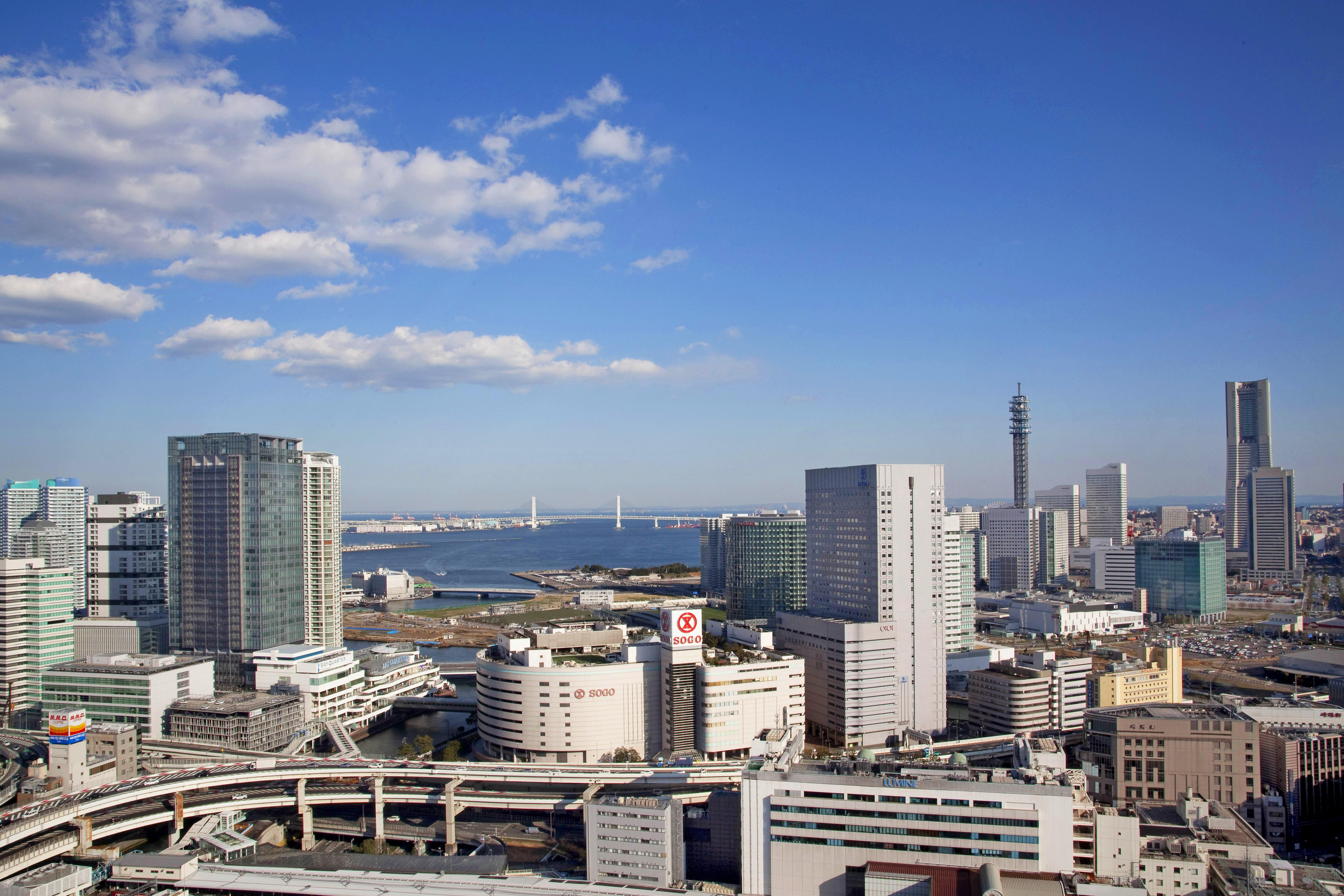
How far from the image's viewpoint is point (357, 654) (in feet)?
108

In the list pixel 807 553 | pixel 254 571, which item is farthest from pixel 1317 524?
pixel 254 571

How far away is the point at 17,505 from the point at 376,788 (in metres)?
47.6

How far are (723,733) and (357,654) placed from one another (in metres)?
17.2

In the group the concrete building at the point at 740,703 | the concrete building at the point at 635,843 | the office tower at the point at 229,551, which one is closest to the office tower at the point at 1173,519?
the concrete building at the point at 740,703

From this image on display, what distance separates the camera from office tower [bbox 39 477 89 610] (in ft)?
166

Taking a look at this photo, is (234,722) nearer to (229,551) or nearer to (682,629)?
(229,551)

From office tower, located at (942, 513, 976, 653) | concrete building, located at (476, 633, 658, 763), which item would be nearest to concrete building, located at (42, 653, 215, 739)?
concrete building, located at (476, 633, 658, 763)

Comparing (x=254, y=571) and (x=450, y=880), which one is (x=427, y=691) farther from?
(x=450, y=880)

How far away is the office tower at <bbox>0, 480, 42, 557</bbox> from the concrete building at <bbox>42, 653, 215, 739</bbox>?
33.6 meters

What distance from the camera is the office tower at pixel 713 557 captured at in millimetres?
56625

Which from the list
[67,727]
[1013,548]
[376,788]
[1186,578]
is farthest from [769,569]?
[1013,548]

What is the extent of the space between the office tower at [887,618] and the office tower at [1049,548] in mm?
44163

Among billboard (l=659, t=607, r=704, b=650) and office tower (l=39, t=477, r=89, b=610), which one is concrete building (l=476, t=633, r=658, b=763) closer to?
billboard (l=659, t=607, r=704, b=650)

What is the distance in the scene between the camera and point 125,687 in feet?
78.5
